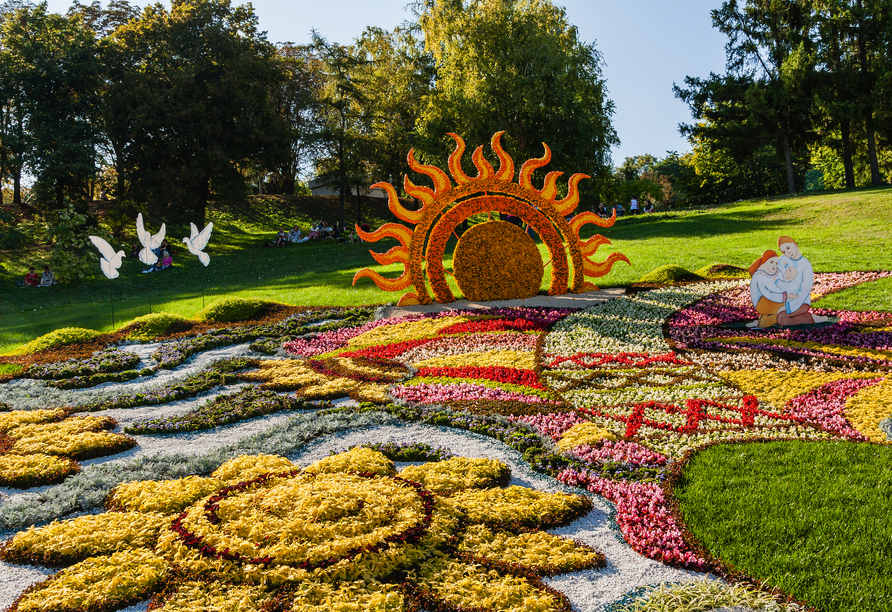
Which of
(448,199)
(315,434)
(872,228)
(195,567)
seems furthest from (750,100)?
(195,567)

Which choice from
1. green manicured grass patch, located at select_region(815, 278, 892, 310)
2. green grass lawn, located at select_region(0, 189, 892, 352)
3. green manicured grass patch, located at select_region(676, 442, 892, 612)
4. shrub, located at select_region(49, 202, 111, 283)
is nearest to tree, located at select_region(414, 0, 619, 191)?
green grass lawn, located at select_region(0, 189, 892, 352)

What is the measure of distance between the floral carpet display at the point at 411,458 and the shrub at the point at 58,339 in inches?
68.3

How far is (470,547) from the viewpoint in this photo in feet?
14.9

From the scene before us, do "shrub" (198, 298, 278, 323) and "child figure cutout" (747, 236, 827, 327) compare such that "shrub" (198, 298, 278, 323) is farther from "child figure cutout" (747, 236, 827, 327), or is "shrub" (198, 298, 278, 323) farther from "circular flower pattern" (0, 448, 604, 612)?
"child figure cutout" (747, 236, 827, 327)

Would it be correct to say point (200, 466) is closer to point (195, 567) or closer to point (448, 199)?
point (195, 567)

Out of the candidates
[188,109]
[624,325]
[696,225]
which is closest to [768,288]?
[624,325]

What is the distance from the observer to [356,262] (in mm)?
26688

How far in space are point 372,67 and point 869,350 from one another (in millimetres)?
37703

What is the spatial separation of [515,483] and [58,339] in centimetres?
1186

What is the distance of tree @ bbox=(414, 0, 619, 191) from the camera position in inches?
1158

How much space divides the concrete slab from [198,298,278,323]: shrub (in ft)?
11.5

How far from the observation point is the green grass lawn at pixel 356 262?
17.0 meters

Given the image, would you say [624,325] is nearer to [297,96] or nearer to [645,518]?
[645,518]

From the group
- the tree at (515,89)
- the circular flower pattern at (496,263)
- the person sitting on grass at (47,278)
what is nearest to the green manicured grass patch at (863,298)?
the circular flower pattern at (496,263)
